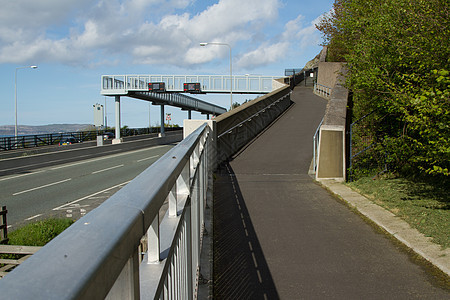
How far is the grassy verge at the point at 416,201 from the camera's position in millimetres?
6824

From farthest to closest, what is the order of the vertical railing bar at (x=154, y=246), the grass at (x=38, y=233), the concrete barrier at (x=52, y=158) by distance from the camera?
the concrete barrier at (x=52, y=158) < the grass at (x=38, y=233) < the vertical railing bar at (x=154, y=246)

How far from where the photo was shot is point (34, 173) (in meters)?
23.9

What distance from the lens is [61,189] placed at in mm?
18375

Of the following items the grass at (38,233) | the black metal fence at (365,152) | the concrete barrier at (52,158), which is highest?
the black metal fence at (365,152)

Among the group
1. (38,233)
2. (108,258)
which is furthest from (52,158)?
(108,258)

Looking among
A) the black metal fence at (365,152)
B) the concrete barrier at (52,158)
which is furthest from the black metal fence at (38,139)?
the black metal fence at (365,152)

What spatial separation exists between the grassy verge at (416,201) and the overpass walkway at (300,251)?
0.75m

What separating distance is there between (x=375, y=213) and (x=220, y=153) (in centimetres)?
756

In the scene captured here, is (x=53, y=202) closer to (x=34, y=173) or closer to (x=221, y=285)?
(x=34, y=173)

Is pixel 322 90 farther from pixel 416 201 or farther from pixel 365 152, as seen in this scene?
pixel 416 201

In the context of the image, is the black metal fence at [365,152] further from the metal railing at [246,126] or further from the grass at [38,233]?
the grass at [38,233]

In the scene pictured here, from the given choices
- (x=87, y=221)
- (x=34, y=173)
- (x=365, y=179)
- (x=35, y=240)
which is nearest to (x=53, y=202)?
(x=35, y=240)

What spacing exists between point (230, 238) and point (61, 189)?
1355cm

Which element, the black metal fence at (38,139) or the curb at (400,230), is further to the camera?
the black metal fence at (38,139)
